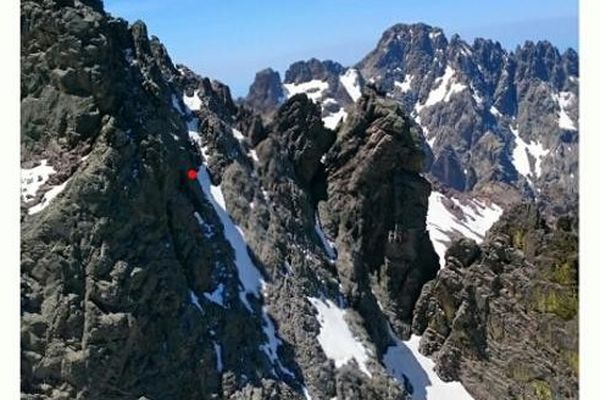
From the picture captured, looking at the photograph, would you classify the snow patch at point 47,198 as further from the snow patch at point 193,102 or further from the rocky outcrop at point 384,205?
the rocky outcrop at point 384,205

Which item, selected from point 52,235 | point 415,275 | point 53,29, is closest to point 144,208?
point 52,235

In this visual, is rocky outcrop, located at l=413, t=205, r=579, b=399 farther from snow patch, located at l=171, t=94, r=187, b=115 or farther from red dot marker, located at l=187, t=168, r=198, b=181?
snow patch, located at l=171, t=94, r=187, b=115

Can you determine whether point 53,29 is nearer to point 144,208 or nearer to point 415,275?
point 144,208

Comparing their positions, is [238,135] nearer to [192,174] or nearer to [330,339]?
[192,174]

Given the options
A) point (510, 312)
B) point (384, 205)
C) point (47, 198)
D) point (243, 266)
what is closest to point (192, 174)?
point (243, 266)

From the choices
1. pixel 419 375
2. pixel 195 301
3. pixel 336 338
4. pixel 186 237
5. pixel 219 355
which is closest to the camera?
pixel 219 355

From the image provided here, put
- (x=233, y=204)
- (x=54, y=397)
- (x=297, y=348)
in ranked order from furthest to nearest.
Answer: (x=233, y=204)
(x=297, y=348)
(x=54, y=397)

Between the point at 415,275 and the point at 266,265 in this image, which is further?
the point at 415,275
